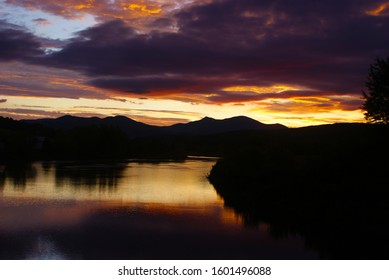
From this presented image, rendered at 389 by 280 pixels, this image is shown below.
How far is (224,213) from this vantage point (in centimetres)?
2522

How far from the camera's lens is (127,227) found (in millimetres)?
21172

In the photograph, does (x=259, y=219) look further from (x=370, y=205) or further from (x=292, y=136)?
(x=292, y=136)

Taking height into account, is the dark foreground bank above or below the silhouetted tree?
below

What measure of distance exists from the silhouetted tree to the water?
10317 mm

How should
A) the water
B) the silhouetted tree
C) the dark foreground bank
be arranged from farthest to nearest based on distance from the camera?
the silhouetted tree → the dark foreground bank → the water

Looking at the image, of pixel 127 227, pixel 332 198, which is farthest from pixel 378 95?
pixel 127 227

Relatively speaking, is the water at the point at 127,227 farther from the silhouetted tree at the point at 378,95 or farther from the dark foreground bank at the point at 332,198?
the silhouetted tree at the point at 378,95

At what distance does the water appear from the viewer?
17.1m

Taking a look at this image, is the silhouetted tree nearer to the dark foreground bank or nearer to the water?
the dark foreground bank

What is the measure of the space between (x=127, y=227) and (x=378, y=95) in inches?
644

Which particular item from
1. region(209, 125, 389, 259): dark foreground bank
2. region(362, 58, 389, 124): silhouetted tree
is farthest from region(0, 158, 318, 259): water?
region(362, 58, 389, 124): silhouetted tree

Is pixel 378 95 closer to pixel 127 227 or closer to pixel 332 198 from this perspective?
pixel 332 198

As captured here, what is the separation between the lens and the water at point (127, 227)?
17.1 meters

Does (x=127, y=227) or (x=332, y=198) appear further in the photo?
(x=332, y=198)
